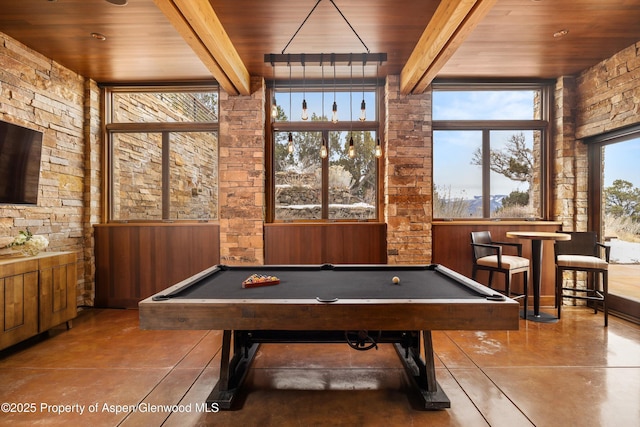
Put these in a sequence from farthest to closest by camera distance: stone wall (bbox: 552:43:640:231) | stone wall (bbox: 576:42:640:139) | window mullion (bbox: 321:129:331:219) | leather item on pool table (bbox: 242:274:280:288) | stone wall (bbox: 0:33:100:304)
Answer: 1. window mullion (bbox: 321:129:331:219)
2. stone wall (bbox: 552:43:640:231)
3. stone wall (bbox: 576:42:640:139)
4. stone wall (bbox: 0:33:100:304)
5. leather item on pool table (bbox: 242:274:280:288)

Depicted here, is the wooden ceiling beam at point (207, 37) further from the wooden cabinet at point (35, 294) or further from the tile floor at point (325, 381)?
the tile floor at point (325, 381)

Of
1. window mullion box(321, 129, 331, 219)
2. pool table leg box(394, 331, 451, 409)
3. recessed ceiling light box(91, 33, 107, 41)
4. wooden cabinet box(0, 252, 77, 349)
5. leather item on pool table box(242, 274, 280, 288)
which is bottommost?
pool table leg box(394, 331, 451, 409)

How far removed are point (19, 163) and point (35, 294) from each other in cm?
142

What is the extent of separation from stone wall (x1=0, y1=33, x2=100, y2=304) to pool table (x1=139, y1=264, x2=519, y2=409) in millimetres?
2691

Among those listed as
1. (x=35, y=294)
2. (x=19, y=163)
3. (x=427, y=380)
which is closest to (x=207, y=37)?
(x=19, y=163)

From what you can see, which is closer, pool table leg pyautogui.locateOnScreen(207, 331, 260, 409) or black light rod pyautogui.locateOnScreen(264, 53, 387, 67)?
pool table leg pyautogui.locateOnScreen(207, 331, 260, 409)

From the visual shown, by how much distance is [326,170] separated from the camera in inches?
184

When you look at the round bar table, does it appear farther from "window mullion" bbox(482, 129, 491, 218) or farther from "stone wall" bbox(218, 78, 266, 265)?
"stone wall" bbox(218, 78, 266, 265)

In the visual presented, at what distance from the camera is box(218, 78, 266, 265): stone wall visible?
441 centimetres

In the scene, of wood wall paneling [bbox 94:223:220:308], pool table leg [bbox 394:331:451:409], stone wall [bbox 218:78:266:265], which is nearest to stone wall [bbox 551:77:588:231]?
pool table leg [bbox 394:331:451:409]

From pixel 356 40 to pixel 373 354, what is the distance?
10.7 feet

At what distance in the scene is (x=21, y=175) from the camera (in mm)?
3527

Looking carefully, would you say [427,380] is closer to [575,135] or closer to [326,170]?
[326,170]

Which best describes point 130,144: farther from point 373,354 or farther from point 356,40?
point 373,354
